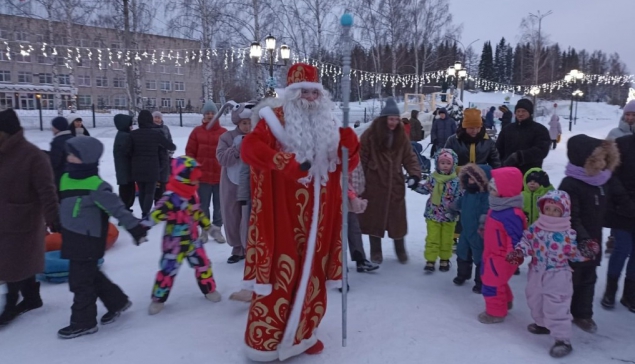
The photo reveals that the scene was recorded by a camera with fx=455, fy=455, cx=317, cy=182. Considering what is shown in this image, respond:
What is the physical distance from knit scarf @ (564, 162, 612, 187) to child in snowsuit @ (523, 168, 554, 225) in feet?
1.99

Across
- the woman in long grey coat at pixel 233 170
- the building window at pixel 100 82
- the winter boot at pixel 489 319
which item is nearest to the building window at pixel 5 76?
the building window at pixel 100 82

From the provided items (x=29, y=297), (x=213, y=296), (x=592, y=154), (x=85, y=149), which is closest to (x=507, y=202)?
(x=592, y=154)

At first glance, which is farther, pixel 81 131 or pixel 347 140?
pixel 81 131

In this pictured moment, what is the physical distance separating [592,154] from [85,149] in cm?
387

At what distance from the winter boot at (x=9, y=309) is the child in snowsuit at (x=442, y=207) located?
392 cm

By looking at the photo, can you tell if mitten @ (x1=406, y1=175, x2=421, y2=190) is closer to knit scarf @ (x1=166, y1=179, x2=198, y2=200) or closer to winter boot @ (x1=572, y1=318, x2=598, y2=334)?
winter boot @ (x1=572, y1=318, x2=598, y2=334)

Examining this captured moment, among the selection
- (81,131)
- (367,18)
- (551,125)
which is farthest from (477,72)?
(81,131)

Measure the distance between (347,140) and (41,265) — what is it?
2870 millimetres

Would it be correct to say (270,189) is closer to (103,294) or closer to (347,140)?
(347,140)

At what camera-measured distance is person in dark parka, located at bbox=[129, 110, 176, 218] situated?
7.03m

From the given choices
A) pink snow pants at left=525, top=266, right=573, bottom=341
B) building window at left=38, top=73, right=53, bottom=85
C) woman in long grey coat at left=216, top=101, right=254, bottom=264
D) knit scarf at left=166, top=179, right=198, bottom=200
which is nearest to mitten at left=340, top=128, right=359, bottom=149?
knit scarf at left=166, top=179, right=198, bottom=200

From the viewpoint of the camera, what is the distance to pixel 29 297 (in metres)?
4.03

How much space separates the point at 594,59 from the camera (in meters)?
92.8

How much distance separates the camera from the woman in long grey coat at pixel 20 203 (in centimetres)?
370
